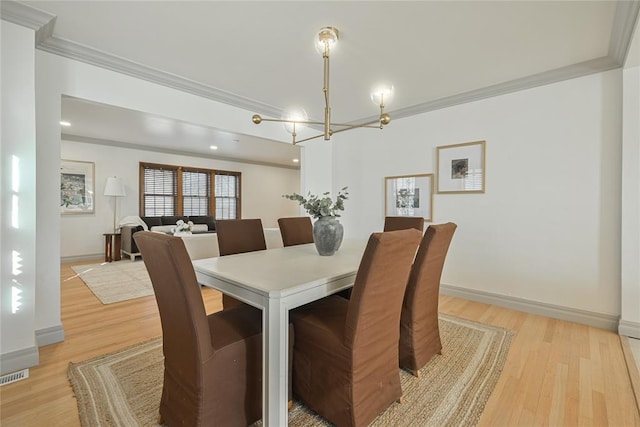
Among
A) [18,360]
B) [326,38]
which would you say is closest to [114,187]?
[18,360]

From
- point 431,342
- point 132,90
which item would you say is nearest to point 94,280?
point 132,90

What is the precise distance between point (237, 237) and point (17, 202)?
147 cm

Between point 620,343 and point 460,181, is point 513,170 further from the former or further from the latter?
point 620,343

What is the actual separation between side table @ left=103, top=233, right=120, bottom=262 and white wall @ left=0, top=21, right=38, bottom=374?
3968mm

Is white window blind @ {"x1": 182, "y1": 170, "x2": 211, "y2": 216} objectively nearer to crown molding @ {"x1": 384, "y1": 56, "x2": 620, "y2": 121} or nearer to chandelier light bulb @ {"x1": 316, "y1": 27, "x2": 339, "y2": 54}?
crown molding @ {"x1": 384, "y1": 56, "x2": 620, "y2": 121}

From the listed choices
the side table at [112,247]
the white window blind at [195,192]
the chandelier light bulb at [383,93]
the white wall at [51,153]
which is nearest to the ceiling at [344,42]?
the white wall at [51,153]

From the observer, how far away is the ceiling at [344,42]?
1868 millimetres

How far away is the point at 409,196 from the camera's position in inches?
150

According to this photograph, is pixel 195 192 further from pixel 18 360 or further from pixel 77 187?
pixel 18 360

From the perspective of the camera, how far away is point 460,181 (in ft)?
11.0

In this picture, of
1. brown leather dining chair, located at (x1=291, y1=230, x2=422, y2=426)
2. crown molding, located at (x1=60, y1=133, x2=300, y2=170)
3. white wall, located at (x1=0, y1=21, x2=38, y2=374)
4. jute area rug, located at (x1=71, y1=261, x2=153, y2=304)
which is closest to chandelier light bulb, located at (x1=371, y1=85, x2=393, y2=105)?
brown leather dining chair, located at (x1=291, y1=230, x2=422, y2=426)

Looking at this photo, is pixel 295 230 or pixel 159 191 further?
pixel 159 191

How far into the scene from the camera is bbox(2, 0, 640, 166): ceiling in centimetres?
187

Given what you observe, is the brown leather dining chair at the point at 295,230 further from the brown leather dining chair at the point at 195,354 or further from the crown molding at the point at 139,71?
the crown molding at the point at 139,71
